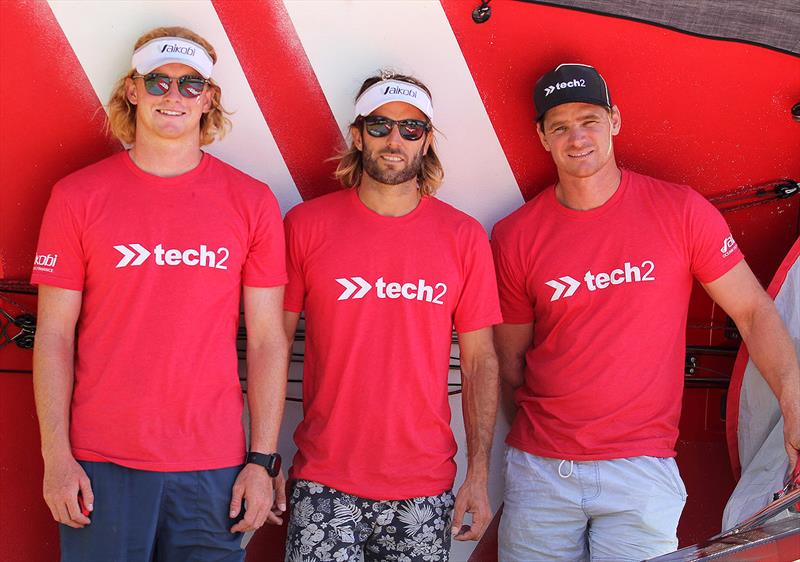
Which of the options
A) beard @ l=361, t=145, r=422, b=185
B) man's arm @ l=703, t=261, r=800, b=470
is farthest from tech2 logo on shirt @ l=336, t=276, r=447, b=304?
man's arm @ l=703, t=261, r=800, b=470

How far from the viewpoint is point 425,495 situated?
10.1 feet

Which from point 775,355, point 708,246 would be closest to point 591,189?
point 708,246

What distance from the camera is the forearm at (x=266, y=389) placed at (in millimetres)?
2988

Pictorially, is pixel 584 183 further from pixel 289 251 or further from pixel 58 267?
pixel 58 267

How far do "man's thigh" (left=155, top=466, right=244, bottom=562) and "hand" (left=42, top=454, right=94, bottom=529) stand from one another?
0.74 feet

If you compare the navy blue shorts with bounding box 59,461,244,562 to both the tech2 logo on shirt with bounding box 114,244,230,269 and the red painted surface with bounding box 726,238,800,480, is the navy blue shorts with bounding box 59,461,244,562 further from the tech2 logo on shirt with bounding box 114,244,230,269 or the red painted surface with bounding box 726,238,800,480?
the red painted surface with bounding box 726,238,800,480

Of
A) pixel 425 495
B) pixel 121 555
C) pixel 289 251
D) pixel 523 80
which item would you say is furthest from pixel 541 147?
pixel 121 555

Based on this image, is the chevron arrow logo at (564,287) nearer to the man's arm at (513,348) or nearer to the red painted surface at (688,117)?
the man's arm at (513,348)

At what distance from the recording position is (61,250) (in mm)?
2891

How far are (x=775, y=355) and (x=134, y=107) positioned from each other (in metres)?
2.39

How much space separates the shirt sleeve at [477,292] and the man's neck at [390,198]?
25 centimetres

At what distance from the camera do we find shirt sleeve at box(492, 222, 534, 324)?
345 centimetres

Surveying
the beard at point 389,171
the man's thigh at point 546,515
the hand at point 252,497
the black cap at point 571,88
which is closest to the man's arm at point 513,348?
the man's thigh at point 546,515

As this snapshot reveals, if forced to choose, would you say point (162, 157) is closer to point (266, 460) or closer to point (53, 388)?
point (53, 388)
